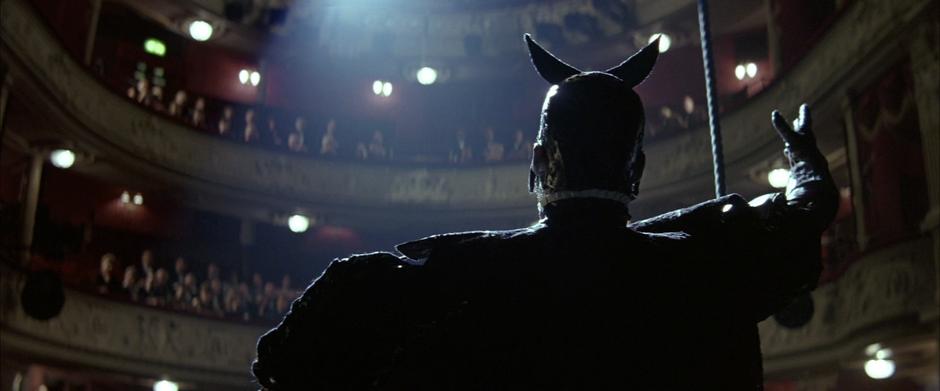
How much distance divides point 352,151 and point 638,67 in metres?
19.4

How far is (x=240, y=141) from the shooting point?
19562 millimetres

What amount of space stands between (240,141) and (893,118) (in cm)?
1223

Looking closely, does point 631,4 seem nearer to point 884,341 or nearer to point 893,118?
point 893,118

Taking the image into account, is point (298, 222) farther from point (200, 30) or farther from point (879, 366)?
point (879, 366)

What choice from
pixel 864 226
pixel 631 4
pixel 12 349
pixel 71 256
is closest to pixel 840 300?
pixel 864 226

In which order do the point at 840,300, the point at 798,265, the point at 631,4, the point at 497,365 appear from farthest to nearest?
the point at 631,4 < the point at 840,300 < the point at 798,265 < the point at 497,365

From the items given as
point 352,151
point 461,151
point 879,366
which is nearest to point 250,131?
point 352,151

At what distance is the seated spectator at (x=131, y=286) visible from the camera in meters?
16.2

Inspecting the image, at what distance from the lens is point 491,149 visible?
2058 cm

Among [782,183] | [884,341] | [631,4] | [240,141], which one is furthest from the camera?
[631,4]

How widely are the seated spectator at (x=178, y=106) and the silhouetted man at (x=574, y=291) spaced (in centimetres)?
1790

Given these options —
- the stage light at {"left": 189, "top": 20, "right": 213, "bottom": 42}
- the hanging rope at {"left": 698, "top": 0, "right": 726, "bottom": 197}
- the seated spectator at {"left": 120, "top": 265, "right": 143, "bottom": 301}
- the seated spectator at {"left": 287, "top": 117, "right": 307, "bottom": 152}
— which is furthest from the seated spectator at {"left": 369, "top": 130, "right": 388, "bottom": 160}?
the hanging rope at {"left": 698, "top": 0, "right": 726, "bottom": 197}

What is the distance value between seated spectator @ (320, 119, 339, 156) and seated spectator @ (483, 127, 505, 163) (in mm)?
3138

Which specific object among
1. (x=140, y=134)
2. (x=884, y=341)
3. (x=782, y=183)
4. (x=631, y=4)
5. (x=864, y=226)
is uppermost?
(x=631, y=4)
